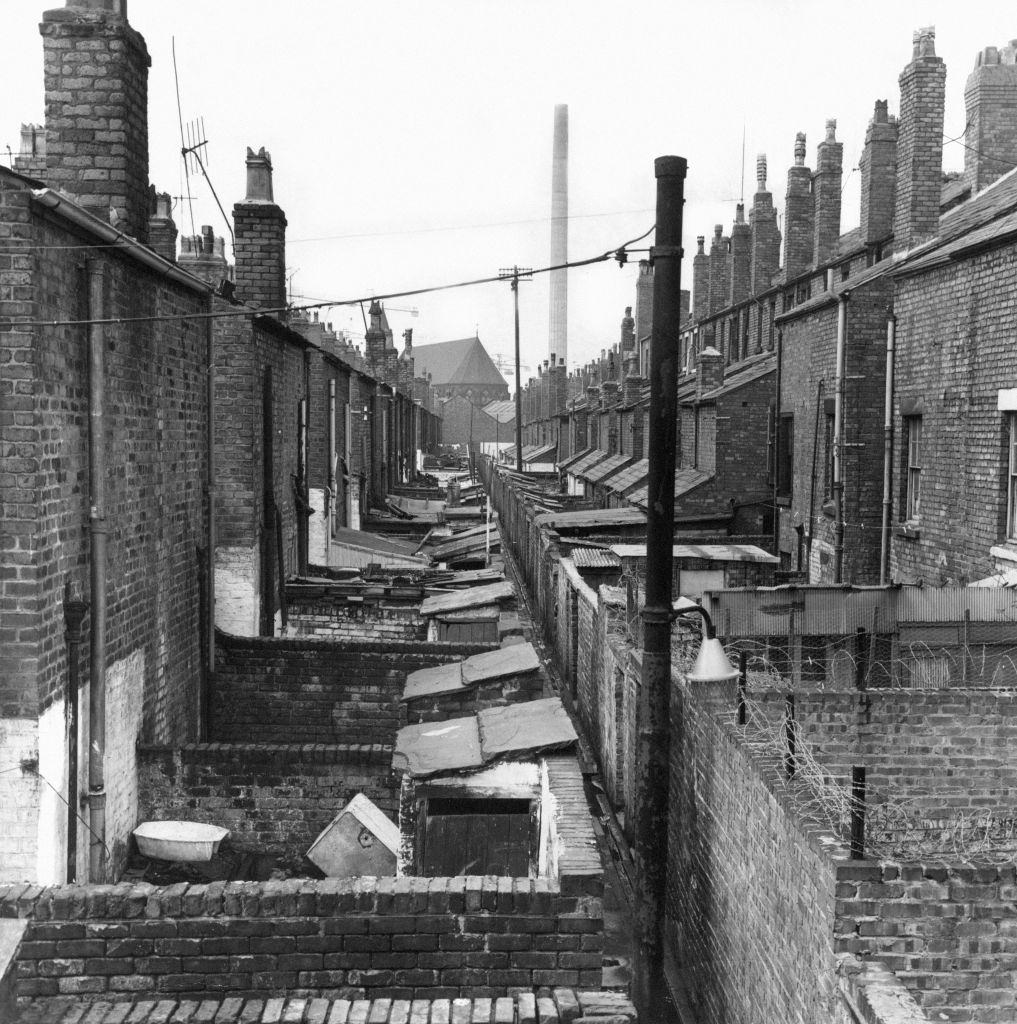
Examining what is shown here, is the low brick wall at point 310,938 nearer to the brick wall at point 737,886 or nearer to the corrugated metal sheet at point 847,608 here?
the brick wall at point 737,886

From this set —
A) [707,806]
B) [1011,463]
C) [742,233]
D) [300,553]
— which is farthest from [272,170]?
[742,233]

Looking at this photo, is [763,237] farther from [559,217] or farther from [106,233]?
[559,217]

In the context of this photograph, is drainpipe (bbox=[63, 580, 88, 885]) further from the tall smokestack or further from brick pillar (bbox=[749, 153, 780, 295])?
the tall smokestack

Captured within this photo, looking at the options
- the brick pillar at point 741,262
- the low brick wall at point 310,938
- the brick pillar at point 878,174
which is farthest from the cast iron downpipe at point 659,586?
the brick pillar at point 741,262

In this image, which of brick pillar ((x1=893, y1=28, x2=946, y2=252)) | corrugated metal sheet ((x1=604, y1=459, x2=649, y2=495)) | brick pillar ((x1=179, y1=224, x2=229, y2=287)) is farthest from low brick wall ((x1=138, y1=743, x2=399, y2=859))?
corrugated metal sheet ((x1=604, y1=459, x2=649, y2=495))

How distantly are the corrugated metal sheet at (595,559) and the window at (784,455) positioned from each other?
601cm

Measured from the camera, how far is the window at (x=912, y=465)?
15.3 meters

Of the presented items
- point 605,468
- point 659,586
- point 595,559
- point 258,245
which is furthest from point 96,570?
point 605,468

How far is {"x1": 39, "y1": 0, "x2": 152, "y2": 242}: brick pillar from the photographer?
8.26 metres

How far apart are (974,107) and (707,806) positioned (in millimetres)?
20600

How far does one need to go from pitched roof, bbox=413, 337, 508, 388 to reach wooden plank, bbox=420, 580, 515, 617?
128 metres

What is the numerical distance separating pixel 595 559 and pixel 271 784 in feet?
32.9

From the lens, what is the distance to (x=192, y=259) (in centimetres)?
1305

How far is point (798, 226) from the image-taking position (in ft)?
113
